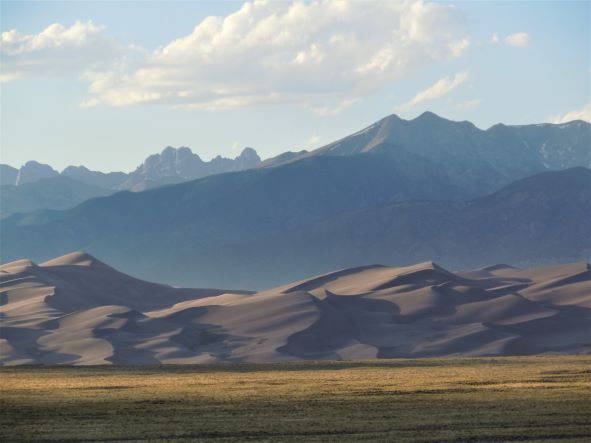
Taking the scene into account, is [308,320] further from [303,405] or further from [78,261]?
[303,405]

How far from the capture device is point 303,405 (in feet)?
160

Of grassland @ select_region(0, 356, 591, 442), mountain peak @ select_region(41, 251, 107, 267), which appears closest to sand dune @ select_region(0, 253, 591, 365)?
mountain peak @ select_region(41, 251, 107, 267)

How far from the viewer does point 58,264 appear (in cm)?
18462

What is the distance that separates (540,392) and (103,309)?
92111mm

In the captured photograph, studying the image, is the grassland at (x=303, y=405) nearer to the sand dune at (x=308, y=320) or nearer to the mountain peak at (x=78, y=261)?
the sand dune at (x=308, y=320)

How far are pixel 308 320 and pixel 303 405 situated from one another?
8026 cm

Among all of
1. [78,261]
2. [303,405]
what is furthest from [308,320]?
[303,405]

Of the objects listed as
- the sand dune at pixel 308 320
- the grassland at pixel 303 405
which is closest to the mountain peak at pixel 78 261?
the sand dune at pixel 308 320

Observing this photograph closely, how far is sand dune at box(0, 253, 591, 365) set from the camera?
117 meters

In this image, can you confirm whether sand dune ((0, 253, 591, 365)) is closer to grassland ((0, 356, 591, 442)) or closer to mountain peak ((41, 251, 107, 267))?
mountain peak ((41, 251, 107, 267))

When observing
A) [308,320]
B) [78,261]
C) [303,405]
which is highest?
[78,261]

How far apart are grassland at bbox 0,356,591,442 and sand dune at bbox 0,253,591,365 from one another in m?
41.9

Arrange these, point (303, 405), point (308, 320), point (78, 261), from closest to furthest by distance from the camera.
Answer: point (303, 405) < point (308, 320) < point (78, 261)

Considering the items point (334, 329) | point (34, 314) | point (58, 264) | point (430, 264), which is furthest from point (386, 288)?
point (58, 264)
